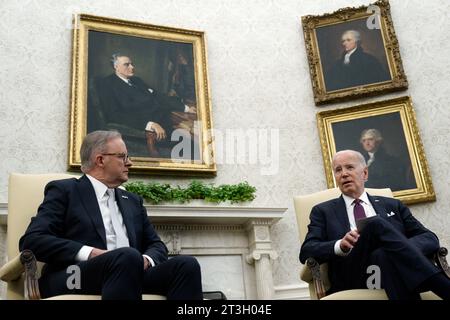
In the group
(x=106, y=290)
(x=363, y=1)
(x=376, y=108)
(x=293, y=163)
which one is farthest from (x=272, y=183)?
(x=106, y=290)

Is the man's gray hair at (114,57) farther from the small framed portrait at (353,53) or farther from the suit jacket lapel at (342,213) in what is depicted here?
the suit jacket lapel at (342,213)

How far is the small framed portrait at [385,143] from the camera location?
5152 mm

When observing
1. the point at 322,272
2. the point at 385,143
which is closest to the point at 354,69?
the point at 385,143

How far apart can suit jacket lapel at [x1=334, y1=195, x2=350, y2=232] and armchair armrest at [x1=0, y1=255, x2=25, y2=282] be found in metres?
1.82

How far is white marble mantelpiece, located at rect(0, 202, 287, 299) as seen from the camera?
4676mm

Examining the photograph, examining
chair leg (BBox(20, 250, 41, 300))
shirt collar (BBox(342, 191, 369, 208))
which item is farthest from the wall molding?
chair leg (BBox(20, 250, 41, 300))

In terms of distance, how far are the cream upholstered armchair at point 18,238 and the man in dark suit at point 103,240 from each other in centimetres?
6

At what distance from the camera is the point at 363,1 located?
6.17 metres

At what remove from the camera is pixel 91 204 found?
2471mm

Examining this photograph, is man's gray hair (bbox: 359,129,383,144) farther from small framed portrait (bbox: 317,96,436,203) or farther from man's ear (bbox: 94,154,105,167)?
man's ear (bbox: 94,154,105,167)

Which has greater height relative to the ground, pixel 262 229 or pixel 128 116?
pixel 128 116
